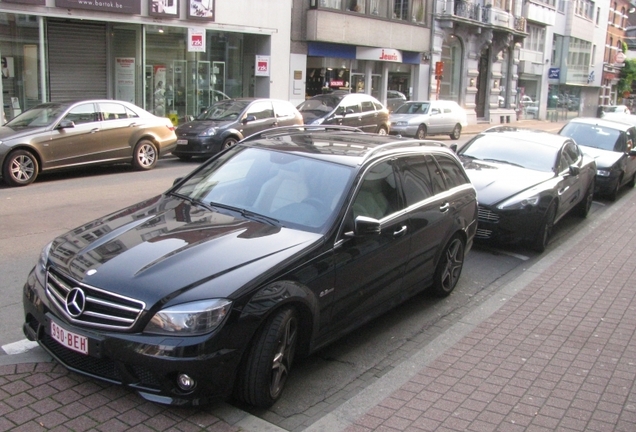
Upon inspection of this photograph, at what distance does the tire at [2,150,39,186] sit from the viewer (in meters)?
12.3

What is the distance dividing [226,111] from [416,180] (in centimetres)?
1235

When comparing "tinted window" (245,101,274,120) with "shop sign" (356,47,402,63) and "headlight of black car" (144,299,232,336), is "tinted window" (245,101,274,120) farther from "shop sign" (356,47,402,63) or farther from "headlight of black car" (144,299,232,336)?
"shop sign" (356,47,402,63)

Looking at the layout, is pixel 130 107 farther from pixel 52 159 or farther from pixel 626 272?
pixel 626 272

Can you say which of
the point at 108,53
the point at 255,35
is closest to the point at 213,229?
the point at 108,53

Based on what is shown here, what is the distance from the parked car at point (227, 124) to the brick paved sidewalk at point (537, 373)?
1061 centimetres

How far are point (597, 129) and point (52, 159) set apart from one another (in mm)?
11732

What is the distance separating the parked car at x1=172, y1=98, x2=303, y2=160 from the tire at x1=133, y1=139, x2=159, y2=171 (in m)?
1.44

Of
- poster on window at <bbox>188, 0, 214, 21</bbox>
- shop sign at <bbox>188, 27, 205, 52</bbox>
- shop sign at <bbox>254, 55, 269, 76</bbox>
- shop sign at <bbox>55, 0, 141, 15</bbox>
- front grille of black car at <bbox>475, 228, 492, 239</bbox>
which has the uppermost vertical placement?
poster on window at <bbox>188, 0, 214, 21</bbox>

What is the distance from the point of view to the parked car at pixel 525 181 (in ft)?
29.3

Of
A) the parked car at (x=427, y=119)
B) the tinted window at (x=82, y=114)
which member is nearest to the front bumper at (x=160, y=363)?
the tinted window at (x=82, y=114)

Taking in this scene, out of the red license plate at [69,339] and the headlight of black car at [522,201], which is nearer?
the red license plate at [69,339]

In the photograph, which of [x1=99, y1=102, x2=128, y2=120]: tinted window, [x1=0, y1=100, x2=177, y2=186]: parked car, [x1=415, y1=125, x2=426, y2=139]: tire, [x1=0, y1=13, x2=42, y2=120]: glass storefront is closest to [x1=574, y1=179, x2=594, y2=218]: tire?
[x1=0, y1=100, x2=177, y2=186]: parked car

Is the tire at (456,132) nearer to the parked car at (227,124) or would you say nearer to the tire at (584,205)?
the parked car at (227,124)

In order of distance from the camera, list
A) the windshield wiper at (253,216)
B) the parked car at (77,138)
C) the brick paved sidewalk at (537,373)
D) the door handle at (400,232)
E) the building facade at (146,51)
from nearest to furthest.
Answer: the brick paved sidewalk at (537,373) → the windshield wiper at (253,216) → the door handle at (400,232) → the parked car at (77,138) → the building facade at (146,51)
